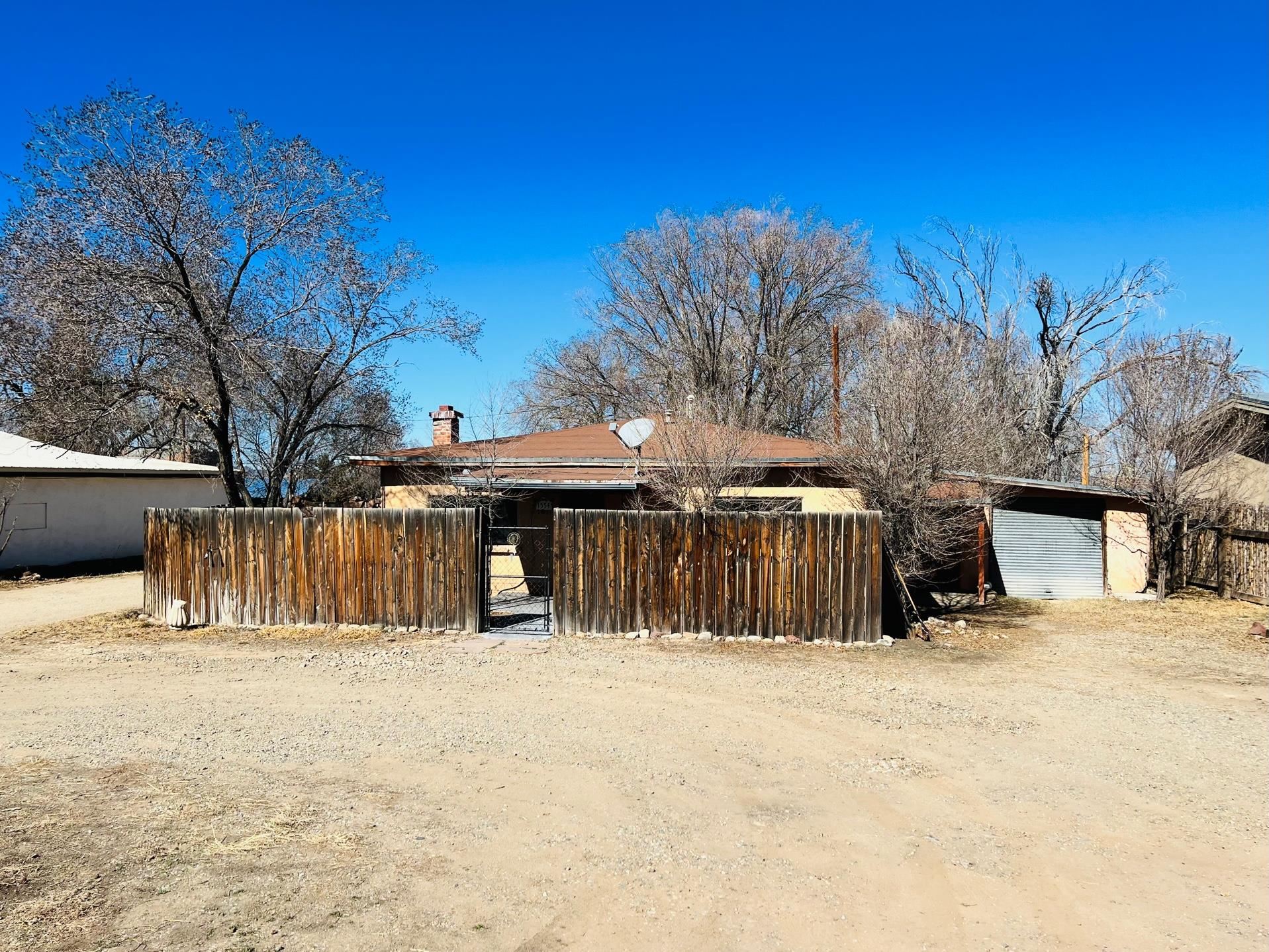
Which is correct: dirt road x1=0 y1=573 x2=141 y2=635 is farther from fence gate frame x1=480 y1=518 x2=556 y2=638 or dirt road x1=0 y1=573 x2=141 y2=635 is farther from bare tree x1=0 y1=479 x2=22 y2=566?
fence gate frame x1=480 y1=518 x2=556 y2=638

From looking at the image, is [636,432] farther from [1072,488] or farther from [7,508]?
[7,508]

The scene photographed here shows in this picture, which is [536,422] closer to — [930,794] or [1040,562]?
[1040,562]

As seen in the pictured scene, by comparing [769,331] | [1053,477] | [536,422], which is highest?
[769,331]

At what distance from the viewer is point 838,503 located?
14984 mm

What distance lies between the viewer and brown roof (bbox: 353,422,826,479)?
50.1ft

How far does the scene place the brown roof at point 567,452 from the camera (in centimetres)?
1526

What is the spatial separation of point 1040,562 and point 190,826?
15427mm

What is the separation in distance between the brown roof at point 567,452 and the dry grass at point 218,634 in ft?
14.7

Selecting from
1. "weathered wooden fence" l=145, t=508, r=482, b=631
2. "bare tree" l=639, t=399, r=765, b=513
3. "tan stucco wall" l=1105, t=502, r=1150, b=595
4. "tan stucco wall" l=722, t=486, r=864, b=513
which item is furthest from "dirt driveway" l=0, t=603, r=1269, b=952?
"tan stucco wall" l=1105, t=502, r=1150, b=595

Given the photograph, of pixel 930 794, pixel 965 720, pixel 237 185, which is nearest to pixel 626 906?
pixel 930 794

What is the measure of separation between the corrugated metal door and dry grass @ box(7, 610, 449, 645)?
11438 mm

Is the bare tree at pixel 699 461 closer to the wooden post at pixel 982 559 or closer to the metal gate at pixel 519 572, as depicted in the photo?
the metal gate at pixel 519 572

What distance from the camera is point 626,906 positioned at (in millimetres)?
4105

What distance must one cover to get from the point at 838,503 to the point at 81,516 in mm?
19984
